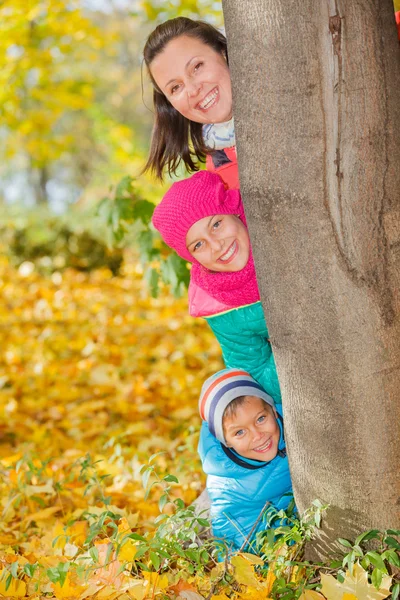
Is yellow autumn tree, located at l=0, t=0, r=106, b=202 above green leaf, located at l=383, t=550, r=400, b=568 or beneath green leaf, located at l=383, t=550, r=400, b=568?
above

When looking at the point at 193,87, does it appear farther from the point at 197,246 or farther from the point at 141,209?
the point at 141,209

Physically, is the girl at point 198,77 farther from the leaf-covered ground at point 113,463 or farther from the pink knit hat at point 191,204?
the leaf-covered ground at point 113,463

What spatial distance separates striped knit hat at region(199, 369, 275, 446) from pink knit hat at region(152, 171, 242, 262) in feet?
1.77

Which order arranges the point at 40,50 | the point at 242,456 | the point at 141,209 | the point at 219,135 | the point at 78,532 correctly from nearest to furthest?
the point at 219,135
the point at 242,456
the point at 78,532
the point at 141,209
the point at 40,50

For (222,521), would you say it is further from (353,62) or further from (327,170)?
(353,62)

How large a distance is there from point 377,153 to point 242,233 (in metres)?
0.71

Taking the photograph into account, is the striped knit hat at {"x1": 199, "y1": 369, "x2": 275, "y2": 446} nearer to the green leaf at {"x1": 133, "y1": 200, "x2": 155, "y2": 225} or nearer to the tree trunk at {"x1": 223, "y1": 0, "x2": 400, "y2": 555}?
the tree trunk at {"x1": 223, "y1": 0, "x2": 400, "y2": 555}

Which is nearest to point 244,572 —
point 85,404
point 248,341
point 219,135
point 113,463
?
point 248,341

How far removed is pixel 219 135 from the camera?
90.5 inches

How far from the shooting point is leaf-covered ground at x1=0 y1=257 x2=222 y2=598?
9.37ft

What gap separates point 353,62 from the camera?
153 centimetres

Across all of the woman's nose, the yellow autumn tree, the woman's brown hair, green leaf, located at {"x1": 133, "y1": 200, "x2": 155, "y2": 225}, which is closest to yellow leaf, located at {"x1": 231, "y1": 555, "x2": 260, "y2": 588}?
the woman's brown hair

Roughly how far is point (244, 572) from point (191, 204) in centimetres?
119

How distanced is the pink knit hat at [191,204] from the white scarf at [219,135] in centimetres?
13
